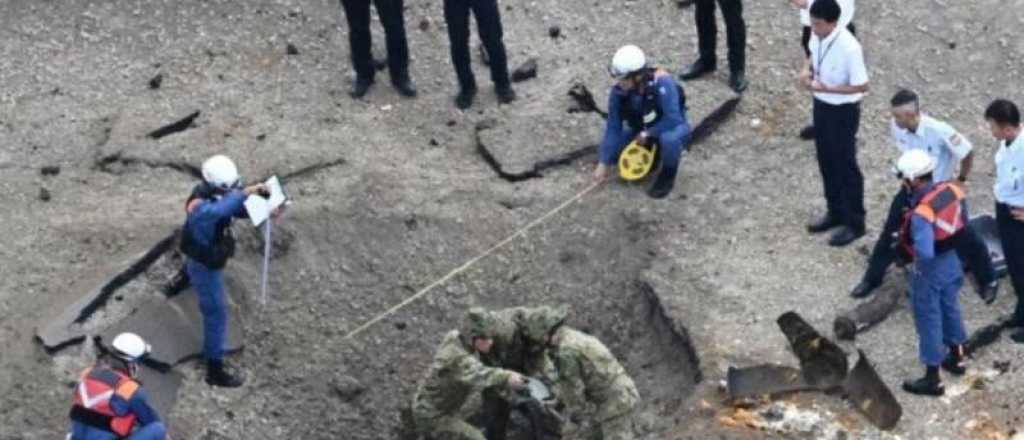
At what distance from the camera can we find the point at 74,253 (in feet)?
57.9

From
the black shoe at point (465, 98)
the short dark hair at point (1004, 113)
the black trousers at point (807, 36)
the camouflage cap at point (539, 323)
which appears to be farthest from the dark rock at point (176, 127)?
the short dark hair at point (1004, 113)

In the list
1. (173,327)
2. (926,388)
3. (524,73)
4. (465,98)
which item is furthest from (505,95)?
(926,388)

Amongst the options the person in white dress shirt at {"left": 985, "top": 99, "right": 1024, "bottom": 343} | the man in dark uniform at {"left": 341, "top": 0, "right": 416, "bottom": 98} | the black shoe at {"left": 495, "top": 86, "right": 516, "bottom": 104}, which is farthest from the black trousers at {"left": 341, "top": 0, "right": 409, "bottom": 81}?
the person in white dress shirt at {"left": 985, "top": 99, "right": 1024, "bottom": 343}

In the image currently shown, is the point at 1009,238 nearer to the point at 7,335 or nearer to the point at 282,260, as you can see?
the point at 282,260

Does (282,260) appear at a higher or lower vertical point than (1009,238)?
lower

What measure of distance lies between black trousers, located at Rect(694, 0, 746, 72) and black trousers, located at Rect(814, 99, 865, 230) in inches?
85.0

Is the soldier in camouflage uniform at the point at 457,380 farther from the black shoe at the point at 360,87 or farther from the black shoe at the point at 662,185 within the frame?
the black shoe at the point at 360,87

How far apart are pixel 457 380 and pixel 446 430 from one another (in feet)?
1.65

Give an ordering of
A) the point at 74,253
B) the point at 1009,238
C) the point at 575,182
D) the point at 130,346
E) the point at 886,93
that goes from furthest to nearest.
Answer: the point at 886,93 < the point at 575,182 < the point at 74,253 < the point at 1009,238 < the point at 130,346

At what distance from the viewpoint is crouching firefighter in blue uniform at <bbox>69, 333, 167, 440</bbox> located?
14617 millimetres

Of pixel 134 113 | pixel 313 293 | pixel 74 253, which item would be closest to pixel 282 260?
pixel 313 293

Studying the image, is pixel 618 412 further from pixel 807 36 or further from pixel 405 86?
pixel 405 86

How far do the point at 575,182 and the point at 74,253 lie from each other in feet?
12.8

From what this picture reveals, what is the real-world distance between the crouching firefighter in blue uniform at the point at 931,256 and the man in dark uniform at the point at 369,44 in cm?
556
